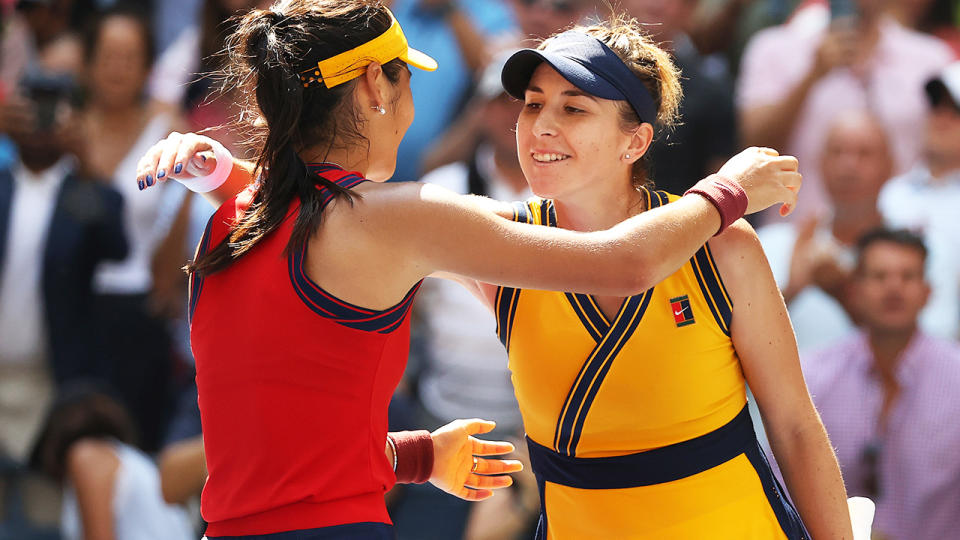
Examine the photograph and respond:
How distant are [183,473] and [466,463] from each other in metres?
2.35

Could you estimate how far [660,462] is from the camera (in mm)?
2229

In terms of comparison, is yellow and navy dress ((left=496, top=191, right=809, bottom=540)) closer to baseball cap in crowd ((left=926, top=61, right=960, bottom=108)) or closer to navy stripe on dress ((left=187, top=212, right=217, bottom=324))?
navy stripe on dress ((left=187, top=212, right=217, bottom=324))

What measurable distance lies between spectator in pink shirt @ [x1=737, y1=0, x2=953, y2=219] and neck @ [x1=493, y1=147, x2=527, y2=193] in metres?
0.98

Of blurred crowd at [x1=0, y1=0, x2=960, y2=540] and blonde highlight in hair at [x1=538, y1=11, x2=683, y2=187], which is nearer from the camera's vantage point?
blonde highlight in hair at [x1=538, y1=11, x2=683, y2=187]

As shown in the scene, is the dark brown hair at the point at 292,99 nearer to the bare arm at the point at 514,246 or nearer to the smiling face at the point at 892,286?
the bare arm at the point at 514,246

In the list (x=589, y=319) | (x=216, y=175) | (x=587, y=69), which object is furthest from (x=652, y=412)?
(x=216, y=175)

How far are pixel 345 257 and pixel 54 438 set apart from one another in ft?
10.6

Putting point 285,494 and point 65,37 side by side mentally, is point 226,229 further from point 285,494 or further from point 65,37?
point 65,37

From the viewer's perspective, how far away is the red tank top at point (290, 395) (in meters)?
1.87

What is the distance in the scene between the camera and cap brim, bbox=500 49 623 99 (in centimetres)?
224

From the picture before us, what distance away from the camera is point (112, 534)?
14.6 ft

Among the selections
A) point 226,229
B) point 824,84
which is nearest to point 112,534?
point 226,229

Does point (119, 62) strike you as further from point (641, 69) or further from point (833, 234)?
point (641, 69)

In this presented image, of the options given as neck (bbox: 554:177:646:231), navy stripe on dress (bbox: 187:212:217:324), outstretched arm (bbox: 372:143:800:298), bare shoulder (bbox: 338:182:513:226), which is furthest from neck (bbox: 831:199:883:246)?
navy stripe on dress (bbox: 187:212:217:324)
